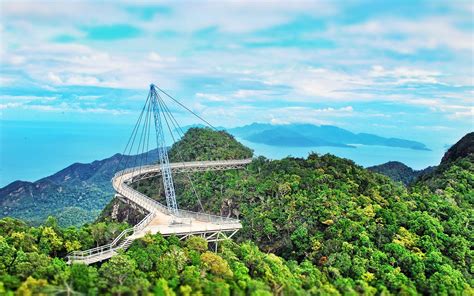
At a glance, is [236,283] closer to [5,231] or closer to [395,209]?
[5,231]

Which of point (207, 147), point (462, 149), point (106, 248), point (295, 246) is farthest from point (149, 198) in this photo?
point (462, 149)

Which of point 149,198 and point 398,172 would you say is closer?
point 149,198

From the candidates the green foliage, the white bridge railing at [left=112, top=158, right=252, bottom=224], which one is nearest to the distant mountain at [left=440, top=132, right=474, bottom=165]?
the green foliage

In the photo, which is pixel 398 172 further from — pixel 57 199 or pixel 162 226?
pixel 57 199

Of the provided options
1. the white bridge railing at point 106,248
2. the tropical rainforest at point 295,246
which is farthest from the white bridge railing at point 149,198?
the white bridge railing at point 106,248

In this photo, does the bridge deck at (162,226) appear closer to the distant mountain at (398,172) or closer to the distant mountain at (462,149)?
the distant mountain at (462,149)

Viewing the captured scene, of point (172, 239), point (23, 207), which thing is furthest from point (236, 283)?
point (23, 207)
